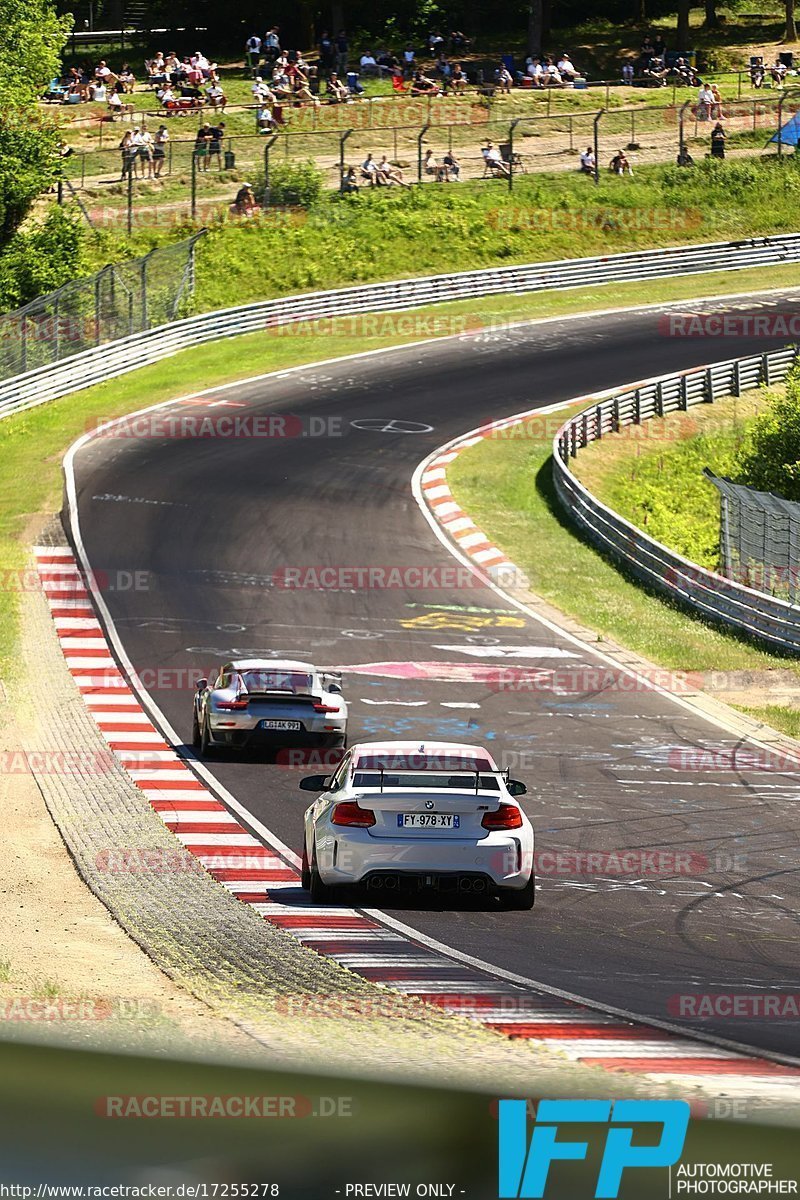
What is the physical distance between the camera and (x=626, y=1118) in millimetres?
Result: 5258

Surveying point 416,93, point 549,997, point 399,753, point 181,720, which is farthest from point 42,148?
point 549,997

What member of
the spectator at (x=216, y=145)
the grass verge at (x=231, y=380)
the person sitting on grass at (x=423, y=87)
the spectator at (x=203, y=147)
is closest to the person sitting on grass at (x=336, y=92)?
the person sitting on grass at (x=423, y=87)

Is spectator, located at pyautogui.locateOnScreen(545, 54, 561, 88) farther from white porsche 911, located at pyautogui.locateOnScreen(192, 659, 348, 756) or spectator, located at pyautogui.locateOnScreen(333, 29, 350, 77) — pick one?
white porsche 911, located at pyautogui.locateOnScreen(192, 659, 348, 756)

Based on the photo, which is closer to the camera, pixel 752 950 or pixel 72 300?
pixel 752 950

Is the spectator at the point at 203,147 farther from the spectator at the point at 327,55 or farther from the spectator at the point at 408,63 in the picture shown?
the spectator at the point at 408,63

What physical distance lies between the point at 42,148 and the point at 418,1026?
51071 mm

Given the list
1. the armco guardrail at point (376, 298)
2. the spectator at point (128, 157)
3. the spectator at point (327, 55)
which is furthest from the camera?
the spectator at point (327, 55)

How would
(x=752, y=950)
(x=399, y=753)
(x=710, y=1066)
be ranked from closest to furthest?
(x=710, y=1066) → (x=752, y=950) → (x=399, y=753)

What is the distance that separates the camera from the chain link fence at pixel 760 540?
30.5m

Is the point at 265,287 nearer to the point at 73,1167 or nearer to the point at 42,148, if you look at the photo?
the point at 42,148

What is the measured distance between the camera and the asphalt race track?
13086 millimetres

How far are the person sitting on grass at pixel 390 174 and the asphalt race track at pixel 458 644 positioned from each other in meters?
10.5

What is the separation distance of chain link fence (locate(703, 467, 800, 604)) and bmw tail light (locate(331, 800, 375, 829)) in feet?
59.4

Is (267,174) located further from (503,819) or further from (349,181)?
(503,819)
